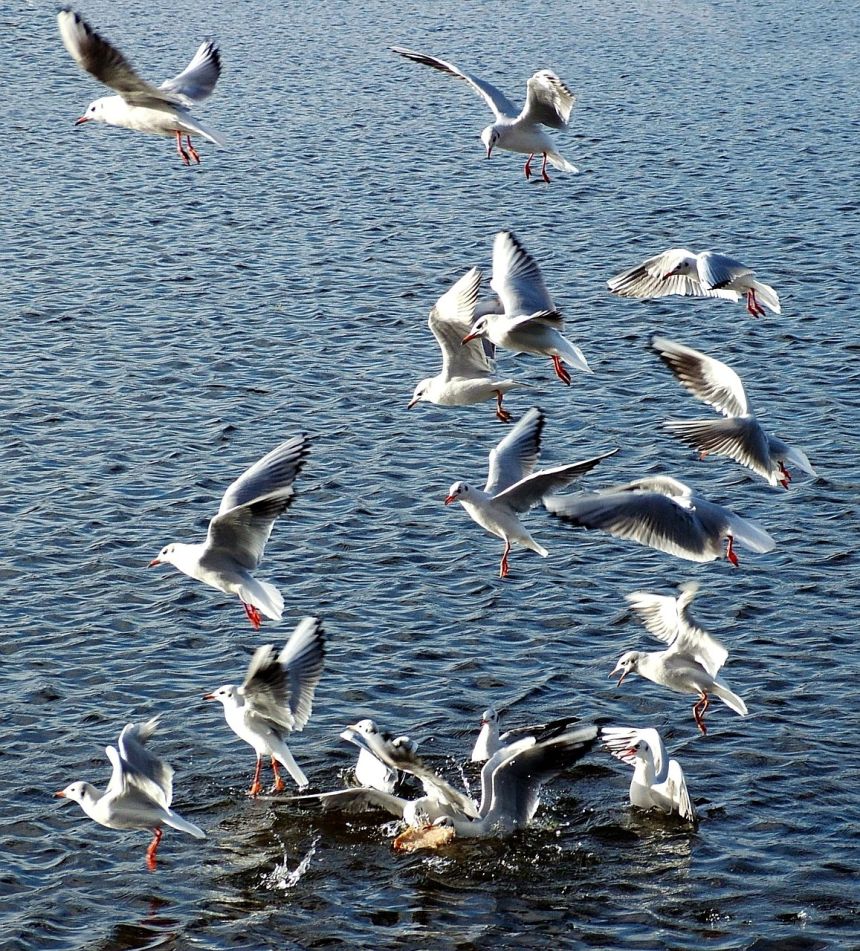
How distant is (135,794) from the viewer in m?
12.8

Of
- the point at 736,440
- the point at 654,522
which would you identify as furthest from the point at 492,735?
the point at 736,440

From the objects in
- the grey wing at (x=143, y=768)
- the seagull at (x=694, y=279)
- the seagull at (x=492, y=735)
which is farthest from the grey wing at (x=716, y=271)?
the grey wing at (x=143, y=768)

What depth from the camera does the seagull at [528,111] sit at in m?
17.3

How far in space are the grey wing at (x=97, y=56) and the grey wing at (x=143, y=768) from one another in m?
6.27

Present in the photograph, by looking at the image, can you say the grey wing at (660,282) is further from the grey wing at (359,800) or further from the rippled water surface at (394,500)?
the grey wing at (359,800)

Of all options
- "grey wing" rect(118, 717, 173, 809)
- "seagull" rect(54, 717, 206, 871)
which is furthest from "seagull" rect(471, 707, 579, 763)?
"grey wing" rect(118, 717, 173, 809)

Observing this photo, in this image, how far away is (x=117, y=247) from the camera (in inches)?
1100

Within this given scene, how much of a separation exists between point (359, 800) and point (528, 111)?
850 cm

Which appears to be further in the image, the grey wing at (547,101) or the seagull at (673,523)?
the grey wing at (547,101)

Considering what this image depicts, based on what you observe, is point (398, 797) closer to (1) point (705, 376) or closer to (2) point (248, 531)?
(2) point (248, 531)

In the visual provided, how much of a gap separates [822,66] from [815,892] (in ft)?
105

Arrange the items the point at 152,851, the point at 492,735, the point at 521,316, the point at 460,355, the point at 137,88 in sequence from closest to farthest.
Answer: the point at 152,851
the point at 492,735
the point at 521,316
the point at 460,355
the point at 137,88

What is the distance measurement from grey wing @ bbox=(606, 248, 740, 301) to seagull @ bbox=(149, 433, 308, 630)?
190 inches

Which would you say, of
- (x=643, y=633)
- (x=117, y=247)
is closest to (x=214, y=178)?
(x=117, y=247)
